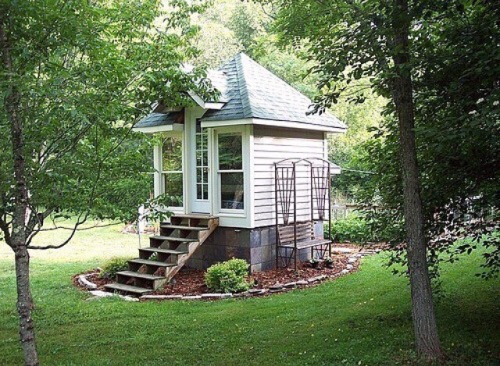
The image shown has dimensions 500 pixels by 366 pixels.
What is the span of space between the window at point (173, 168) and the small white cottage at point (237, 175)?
0.02m

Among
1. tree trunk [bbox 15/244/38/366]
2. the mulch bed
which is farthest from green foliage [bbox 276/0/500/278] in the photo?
the mulch bed

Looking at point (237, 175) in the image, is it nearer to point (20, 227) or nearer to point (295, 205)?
point (295, 205)

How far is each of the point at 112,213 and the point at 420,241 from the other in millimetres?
3305

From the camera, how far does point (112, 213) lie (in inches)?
221

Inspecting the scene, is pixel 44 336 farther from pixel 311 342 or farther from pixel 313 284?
pixel 313 284

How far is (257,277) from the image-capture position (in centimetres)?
898

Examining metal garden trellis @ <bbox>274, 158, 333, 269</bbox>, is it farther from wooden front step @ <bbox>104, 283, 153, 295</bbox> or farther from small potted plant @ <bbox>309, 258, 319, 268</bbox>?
wooden front step @ <bbox>104, 283, 153, 295</bbox>

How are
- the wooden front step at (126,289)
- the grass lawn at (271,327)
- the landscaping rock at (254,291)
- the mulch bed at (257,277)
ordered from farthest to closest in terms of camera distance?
the mulch bed at (257,277) → the wooden front step at (126,289) → the landscaping rock at (254,291) → the grass lawn at (271,327)

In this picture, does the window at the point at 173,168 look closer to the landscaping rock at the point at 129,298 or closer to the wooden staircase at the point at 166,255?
the wooden staircase at the point at 166,255

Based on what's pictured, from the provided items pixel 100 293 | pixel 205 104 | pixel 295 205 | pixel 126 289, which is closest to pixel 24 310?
pixel 100 293

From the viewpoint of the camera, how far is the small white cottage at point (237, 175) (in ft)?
30.9

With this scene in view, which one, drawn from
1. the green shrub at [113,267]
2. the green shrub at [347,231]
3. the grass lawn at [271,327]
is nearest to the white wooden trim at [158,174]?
the green shrub at [113,267]

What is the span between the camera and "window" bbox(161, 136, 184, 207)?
34.5 ft

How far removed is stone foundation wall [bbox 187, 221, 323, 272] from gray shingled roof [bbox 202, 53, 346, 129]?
2.18 meters
